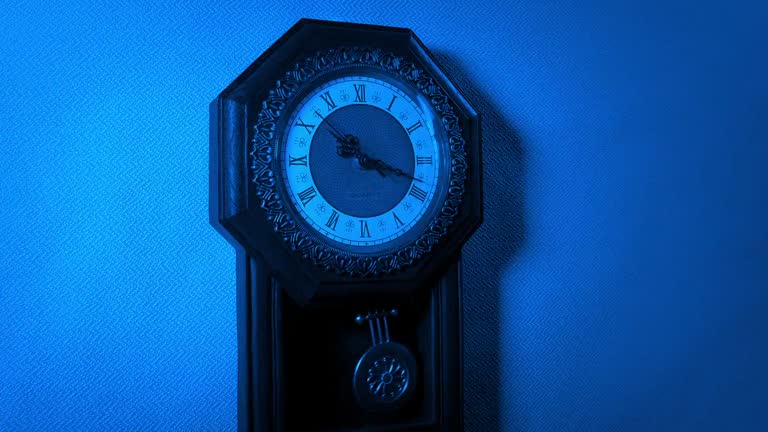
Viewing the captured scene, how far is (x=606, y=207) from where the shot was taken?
3.76 ft

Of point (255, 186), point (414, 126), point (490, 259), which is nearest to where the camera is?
point (255, 186)

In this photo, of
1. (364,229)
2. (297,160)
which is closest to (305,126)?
(297,160)

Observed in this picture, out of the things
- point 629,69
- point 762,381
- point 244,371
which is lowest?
point 762,381

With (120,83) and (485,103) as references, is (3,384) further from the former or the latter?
(485,103)

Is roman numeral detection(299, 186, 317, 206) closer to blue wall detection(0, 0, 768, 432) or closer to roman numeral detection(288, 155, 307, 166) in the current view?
roman numeral detection(288, 155, 307, 166)

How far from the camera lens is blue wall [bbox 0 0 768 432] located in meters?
0.84

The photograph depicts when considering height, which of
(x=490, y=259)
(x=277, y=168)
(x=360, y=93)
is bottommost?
(x=490, y=259)

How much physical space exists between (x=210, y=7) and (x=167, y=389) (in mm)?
546

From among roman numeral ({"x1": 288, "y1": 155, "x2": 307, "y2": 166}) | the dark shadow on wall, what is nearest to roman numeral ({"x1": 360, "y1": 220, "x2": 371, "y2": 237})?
roman numeral ({"x1": 288, "y1": 155, "x2": 307, "y2": 166})

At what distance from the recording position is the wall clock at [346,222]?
0.80 m

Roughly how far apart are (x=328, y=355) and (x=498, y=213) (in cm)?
38

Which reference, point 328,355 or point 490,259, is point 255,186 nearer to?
point 328,355

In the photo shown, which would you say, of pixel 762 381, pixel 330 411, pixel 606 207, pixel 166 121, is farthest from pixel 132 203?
pixel 762 381

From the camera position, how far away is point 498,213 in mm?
1063
